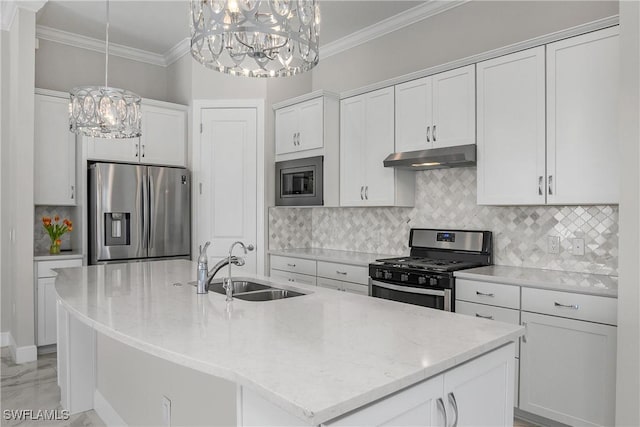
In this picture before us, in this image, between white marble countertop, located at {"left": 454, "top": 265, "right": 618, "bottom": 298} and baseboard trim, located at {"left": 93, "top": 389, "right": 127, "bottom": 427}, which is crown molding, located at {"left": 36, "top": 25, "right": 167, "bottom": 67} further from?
white marble countertop, located at {"left": 454, "top": 265, "right": 618, "bottom": 298}

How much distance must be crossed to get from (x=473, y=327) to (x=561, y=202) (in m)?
1.52

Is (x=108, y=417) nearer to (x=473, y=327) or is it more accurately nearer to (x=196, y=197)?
(x=473, y=327)

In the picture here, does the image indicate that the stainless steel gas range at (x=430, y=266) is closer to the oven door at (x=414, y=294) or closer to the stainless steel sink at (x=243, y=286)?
the oven door at (x=414, y=294)

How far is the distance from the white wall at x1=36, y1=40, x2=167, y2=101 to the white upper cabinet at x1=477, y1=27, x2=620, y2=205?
12.3ft

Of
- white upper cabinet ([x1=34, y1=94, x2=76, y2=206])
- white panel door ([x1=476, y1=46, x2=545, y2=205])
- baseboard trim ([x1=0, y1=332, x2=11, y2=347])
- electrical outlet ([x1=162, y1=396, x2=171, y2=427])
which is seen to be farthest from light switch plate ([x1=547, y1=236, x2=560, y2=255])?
baseboard trim ([x1=0, y1=332, x2=11, y2=347])

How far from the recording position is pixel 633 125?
2205 mm

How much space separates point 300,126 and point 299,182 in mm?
553

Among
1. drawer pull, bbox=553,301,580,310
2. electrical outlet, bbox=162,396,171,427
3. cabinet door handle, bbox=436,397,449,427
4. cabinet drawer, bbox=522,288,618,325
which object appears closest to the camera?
cabinet door handle, bbox=436,397,449,427

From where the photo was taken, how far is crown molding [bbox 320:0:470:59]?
3.77 meters

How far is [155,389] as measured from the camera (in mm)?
2098

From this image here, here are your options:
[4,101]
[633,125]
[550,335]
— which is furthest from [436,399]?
[4,101]

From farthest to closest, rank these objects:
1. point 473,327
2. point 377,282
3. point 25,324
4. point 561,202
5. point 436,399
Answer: point 25,324
point 377,282
point 561,202
point 473,327
point 436,399

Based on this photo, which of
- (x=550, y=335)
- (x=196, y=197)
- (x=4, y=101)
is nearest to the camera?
(x=550, y=335)

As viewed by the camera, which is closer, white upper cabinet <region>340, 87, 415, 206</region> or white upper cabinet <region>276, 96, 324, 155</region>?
white upper cabinet <region>340, 87, 415, 206</region>
